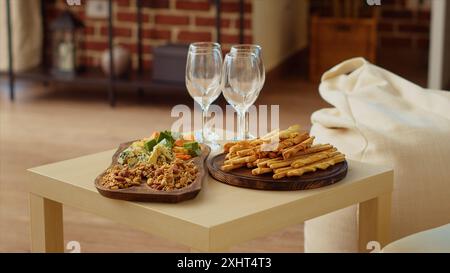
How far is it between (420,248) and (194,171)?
0.47 m

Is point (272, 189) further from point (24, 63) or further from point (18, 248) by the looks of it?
point (24, 63)

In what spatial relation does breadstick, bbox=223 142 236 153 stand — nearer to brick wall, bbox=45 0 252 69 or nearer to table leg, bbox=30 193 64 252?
table leg, bbox=30 193 64 252

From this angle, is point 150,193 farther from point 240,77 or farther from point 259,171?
point 240,77

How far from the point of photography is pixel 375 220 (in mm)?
1929

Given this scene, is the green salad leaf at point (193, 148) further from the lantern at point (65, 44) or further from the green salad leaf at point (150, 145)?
the lantern at point (65, 44)

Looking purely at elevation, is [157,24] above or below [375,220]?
above

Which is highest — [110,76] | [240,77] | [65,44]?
[240,77]

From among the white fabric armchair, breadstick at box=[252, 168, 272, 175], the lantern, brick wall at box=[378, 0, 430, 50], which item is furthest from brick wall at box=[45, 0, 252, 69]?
breadstick at box=[252, 168, 272, 175]

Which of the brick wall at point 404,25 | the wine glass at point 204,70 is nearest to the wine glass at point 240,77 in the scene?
the wine glass at point 204,70

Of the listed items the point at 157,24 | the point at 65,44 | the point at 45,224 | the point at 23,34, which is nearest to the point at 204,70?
the point at 45,224

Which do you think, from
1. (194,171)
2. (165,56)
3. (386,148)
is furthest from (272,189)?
(165,56)

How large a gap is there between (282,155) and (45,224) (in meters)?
0.52

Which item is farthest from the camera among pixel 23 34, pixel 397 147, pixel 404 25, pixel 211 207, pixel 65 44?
pixel 404 25
